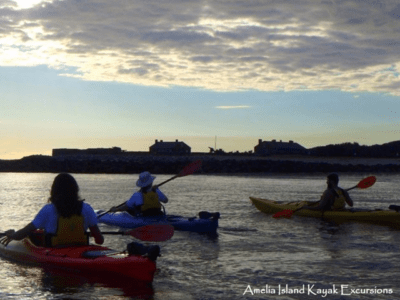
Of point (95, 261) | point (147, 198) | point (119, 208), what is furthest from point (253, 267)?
point (119, 208)

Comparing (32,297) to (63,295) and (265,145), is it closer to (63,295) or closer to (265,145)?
(63,295)

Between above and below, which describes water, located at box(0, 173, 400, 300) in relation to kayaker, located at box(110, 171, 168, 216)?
below

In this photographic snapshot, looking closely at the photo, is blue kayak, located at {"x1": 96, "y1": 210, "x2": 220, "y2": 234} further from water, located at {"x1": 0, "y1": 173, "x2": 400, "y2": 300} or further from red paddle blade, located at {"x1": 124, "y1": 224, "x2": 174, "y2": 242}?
red paddle blade, located at {"x1": 124, "y1": 224, "x2": 174, "y2": 242}

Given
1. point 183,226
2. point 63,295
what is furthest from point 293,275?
point 183,226

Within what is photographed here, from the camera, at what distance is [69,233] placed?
7.81 meters

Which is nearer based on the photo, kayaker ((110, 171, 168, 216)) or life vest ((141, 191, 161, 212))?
kayaker ((110, 171, 168, 216))

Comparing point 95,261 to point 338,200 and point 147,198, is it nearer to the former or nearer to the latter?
point 147,198

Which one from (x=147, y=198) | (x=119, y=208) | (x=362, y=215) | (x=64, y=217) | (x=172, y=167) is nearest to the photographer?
(x=64, y=217)

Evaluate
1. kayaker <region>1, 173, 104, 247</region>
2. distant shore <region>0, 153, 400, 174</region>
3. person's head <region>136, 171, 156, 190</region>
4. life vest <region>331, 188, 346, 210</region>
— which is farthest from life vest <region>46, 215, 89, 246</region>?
distant shore <region>0, 153, 400, 174</region>

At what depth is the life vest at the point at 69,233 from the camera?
7.68m

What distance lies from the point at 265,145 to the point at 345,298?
80257 mm

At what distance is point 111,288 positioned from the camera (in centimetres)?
771

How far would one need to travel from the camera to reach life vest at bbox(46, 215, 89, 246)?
768 centimetres

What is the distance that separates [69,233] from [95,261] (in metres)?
0.52
